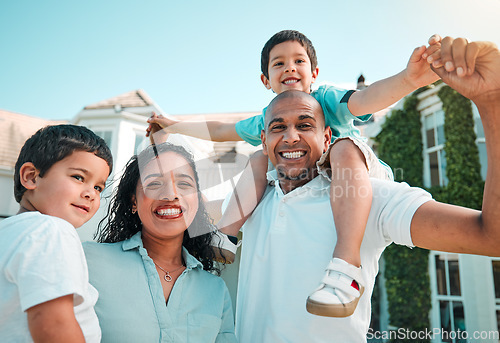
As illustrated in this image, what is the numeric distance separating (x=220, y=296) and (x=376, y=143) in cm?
997

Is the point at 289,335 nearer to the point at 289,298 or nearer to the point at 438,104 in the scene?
the point at 289,298

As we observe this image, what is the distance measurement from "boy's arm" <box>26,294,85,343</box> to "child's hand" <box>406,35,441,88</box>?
157 cm

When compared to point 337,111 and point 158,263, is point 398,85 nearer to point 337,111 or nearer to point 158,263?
point 337,111

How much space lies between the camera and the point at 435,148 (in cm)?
970

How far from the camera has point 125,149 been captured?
33.2 ft

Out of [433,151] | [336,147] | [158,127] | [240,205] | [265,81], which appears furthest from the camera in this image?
[433,151]

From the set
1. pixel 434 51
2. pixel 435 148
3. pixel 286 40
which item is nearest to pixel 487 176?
pixel 434 51

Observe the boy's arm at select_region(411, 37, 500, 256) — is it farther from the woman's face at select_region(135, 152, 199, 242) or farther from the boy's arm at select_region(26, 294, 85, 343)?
the boy's arm at select_region(26, 294, 85, 343)

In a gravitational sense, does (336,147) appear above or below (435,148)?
below

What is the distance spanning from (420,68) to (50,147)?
161 cm

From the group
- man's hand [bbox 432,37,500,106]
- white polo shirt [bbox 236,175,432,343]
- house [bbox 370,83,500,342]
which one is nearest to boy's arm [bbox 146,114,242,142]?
white polo shirt [bbox 236,175,432,343]

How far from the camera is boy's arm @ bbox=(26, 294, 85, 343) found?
108 cm

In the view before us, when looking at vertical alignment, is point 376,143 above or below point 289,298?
above

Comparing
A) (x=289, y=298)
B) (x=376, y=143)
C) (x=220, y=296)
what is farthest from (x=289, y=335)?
(x=376, y=143)
